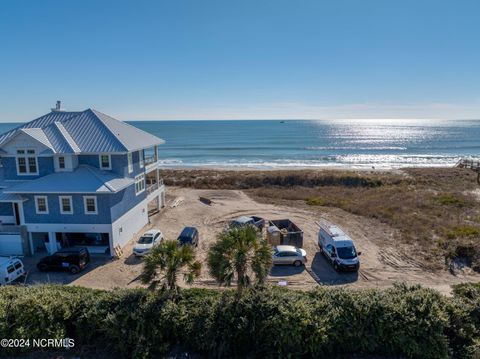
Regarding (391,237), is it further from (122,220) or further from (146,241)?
(122,220)

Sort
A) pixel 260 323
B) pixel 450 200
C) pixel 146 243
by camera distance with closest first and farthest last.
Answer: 1. pixel 260 323
2. pixel 146 243
3. pixel 450 200

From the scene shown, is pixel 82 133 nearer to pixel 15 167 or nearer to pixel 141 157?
pixel 141 157

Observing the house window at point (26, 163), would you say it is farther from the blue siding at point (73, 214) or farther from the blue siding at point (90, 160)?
the blue siding at point (90, 160)

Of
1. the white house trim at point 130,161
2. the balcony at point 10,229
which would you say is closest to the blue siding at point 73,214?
the balcony at point 10,229

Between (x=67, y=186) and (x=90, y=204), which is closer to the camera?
(x=67, y=186)

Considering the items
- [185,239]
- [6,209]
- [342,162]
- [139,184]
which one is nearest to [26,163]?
[6,209]

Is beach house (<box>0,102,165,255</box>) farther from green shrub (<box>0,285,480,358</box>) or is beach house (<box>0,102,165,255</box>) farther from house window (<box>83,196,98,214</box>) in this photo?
green shrub (<box>0,285,480,358</box>)

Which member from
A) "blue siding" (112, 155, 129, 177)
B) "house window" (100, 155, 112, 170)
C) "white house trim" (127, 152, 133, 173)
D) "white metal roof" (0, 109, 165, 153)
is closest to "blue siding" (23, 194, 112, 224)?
"blue siding" (112, 155, 129, 177)
